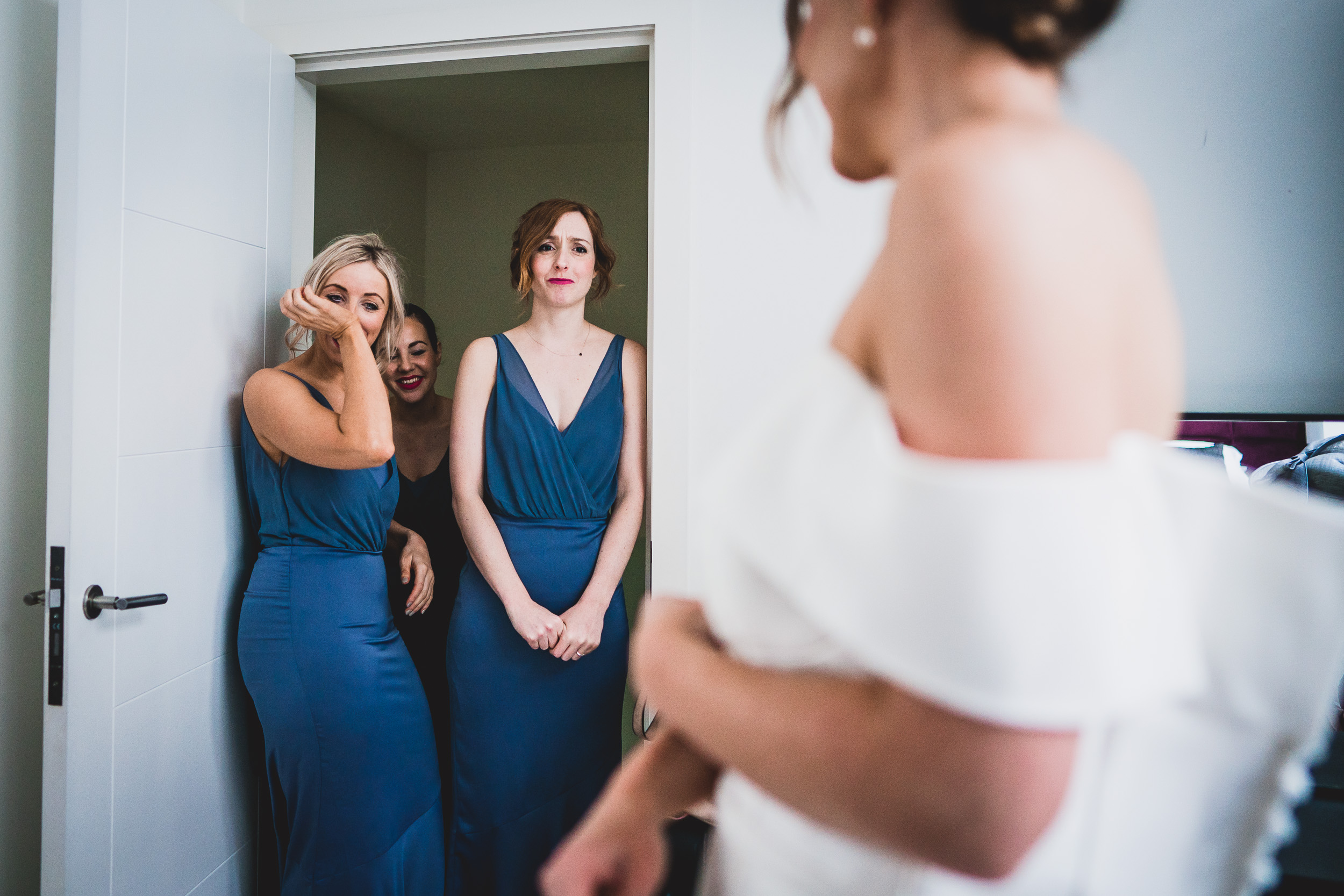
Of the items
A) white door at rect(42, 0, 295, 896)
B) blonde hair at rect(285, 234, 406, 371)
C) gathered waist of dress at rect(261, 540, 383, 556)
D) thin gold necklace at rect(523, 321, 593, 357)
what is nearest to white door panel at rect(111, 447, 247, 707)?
white door at rect(42, 0, 295, 896)

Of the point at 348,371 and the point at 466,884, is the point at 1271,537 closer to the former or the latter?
the point at 348,371

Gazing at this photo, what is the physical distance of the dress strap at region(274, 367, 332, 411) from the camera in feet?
4.89

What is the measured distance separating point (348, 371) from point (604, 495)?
63cm

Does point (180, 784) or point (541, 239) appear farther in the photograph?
point (541, 239)

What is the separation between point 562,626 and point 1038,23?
1514 millimetres

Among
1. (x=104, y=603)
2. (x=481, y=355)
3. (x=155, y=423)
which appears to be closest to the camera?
(x=104, y=603)

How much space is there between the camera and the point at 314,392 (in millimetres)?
1503

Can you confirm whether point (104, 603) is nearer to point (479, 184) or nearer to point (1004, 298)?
point (1004, 298)

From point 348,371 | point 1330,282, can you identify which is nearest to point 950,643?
point 348,371

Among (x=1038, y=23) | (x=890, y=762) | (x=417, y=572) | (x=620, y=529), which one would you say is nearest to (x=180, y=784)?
(x=417, y=572)

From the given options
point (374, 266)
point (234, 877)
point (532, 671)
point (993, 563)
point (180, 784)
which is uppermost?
point (374, 266)

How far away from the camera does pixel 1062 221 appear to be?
0.80ft

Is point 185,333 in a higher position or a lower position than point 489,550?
higher

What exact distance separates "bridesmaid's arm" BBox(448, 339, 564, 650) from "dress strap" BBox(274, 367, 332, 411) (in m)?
0.31
